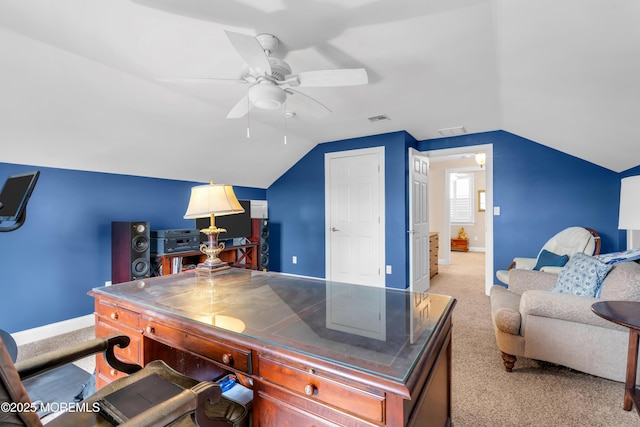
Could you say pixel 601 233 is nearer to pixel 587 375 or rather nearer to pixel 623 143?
pixel 623 143

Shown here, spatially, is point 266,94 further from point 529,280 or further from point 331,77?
point 529,280

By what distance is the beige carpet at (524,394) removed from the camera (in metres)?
1.65

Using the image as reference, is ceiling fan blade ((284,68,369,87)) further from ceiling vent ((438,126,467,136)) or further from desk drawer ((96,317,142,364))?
ceiling vent ((438,126,467,136))

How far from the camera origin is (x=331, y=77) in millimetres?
1724

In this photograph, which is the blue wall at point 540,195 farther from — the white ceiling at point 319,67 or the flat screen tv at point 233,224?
the flat screen tv at point 233,224

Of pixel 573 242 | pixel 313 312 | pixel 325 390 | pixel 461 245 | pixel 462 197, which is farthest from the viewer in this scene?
pixel 462 197

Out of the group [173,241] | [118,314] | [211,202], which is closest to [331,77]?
[211,202]

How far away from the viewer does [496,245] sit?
393 cm

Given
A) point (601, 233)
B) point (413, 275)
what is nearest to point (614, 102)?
point (601, 233)

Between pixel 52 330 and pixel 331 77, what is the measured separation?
348 cm

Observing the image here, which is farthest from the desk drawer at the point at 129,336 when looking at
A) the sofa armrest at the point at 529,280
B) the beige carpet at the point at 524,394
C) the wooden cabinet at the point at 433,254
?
the wooden cabinet at the point at 433,254

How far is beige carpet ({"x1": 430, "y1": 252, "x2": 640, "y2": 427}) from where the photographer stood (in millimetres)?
1652

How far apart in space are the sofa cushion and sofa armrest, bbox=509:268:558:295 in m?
0.63

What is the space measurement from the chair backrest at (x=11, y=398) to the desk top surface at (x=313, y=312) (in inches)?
20.2
